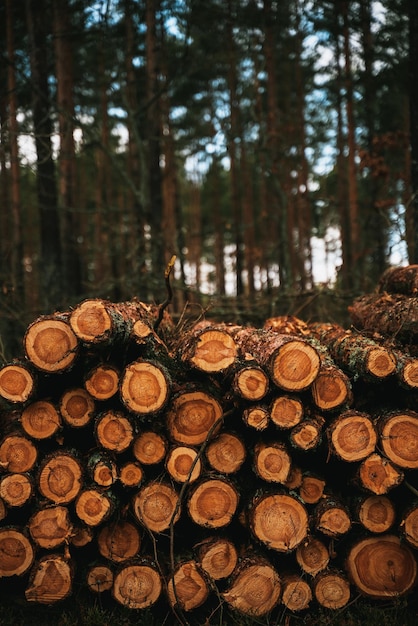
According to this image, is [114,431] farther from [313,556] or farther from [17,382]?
[313,556]

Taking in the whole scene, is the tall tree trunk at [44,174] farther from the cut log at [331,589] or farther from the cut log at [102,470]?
the cut log at [331,589]

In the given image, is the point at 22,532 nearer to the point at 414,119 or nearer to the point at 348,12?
the point at 414,119

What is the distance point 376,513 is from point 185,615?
143 cm

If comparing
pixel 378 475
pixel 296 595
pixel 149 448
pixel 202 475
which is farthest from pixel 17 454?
pixel 378 475

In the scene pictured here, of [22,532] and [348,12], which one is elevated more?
[348,12]

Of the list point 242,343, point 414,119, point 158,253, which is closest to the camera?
point 242,343

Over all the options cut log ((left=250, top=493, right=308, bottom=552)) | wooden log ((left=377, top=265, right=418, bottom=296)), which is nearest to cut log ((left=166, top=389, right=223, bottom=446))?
cut log ((left=250, top=493, right=308, bottom=552))

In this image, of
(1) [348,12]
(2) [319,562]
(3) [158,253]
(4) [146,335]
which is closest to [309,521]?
(2) [319,562]

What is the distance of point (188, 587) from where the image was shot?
3160 mm

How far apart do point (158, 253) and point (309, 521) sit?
24.3 ft

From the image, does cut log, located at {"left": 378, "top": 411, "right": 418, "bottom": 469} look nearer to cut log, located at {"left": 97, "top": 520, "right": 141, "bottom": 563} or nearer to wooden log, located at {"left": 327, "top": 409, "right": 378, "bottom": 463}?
wooden log, located at {"left": 327, "top": 409, "right": 378, "bottom": 463}

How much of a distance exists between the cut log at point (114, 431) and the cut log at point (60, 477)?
239mm

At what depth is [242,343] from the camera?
3779mm

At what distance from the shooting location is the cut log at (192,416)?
3387mm
